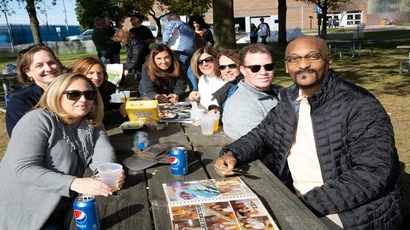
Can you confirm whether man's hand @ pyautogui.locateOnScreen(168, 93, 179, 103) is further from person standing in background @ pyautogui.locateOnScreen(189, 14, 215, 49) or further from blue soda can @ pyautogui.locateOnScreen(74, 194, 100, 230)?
person standing in background @ pyautogui.locateOnScreen(189, 14, 215, 49)

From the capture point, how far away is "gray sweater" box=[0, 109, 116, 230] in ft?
6.88

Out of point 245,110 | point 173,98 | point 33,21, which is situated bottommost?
point 173,98

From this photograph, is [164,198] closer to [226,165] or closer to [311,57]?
[226,165]

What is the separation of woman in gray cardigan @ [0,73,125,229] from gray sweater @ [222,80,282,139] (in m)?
0.94

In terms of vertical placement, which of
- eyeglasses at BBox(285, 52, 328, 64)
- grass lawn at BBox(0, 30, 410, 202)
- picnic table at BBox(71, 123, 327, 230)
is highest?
eyeglasses at BBox(285, 52, 328, 64)

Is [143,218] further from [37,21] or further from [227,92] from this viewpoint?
[37,21]

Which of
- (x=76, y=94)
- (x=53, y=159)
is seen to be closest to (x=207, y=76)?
(x=76, y=94)

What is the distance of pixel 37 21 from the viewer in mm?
14688

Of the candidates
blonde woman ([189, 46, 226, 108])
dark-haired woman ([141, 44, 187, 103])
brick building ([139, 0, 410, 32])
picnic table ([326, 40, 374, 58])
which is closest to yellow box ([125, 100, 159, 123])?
blonde woman ([189, 46, 226, 108])

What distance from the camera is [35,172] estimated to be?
2.09 m

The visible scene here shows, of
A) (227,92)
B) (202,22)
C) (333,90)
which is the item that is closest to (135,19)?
(202,22)

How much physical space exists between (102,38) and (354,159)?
325 inches

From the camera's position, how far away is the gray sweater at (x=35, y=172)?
210 cm

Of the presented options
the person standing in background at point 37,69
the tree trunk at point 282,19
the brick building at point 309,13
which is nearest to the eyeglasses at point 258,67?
the person standing in background at point 37,69
